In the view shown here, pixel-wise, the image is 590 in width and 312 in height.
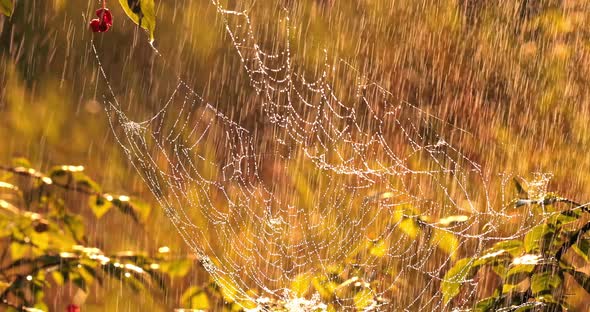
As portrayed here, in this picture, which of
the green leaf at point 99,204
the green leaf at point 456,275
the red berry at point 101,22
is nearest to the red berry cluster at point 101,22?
the red berry at point 101,22

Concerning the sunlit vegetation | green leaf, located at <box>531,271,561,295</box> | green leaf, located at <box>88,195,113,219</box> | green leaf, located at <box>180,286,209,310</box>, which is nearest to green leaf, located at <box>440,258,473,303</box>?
green leaf, located at <box>531,271,561,295</box>

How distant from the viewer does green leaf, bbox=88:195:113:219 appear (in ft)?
3.57

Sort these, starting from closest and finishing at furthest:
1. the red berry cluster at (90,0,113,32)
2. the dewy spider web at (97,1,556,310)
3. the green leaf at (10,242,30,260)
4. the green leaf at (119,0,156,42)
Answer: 1. the green leaf at (119,0,156,42)
2. the red berry cluster at (90,0,113,32)
3. the green leaf at (10,242,30,260)
4. the dewy spider web at (97,1,556,310)

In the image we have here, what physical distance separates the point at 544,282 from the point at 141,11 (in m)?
0.51

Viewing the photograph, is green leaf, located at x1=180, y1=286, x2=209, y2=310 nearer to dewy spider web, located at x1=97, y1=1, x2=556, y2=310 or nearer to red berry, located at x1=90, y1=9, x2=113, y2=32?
red berry, located at x1=90, y1=9, x2=113, y2=32

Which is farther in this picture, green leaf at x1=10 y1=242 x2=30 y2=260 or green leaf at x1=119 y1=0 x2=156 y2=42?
green leaf at x1=10 y1=242 x2=30 y2=260

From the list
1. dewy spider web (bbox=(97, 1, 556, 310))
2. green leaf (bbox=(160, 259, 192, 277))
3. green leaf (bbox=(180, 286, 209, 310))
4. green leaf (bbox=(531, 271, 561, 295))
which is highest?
green leaf (bbox=(531, 271, 561, 295))

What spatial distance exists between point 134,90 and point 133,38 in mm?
181

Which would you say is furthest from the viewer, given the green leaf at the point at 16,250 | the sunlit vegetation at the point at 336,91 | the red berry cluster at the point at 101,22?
the sunlit vegetation at the point at 336,91

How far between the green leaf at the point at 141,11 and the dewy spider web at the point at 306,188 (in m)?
1.01

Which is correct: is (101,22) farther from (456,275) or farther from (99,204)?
(456,275)

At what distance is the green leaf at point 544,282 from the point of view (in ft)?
2.71

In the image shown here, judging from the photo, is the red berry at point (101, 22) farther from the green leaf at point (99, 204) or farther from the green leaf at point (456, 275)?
the green leaf at point (456, 275)

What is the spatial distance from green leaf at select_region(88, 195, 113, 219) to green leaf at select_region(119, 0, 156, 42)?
0.54 metres
